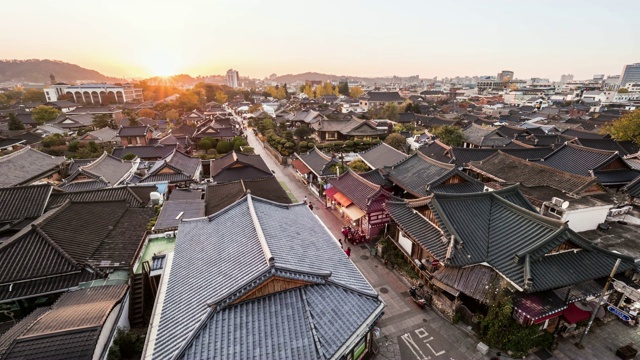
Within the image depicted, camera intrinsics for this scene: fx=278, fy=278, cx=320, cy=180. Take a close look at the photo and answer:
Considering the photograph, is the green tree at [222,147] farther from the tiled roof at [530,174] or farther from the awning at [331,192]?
the tiled roof at [530,174]

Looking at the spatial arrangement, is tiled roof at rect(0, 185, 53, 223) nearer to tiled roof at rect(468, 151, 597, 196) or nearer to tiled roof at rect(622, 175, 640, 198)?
tiled roof at rect(468, 151, 597, 196)

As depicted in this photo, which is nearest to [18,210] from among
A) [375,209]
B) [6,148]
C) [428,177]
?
[375,209]

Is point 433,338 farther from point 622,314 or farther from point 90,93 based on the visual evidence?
point 90,93

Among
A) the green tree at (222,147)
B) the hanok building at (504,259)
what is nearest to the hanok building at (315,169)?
the green tree at (222,147)

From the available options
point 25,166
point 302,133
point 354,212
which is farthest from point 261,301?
point 302,133

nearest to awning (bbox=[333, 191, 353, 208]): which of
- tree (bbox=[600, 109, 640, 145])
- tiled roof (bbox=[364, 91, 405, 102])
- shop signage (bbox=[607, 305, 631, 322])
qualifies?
shop signage (bbox=[607, 305, 631, 322])

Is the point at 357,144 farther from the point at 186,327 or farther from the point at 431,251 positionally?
the point at 186,327
